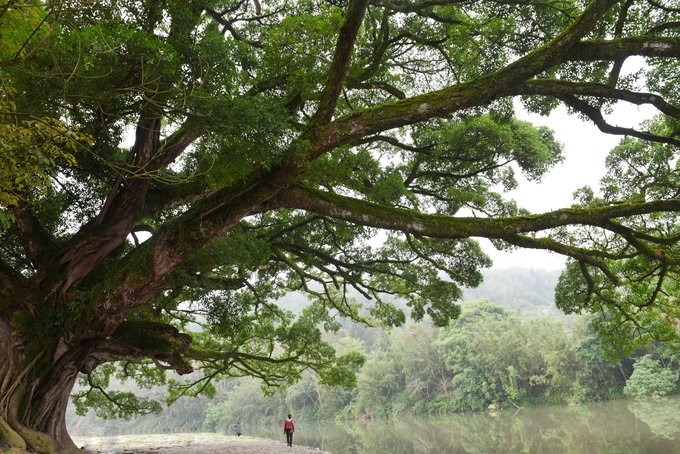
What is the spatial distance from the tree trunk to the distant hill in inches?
4056

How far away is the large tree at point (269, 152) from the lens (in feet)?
13.2

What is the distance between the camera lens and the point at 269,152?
416 cm

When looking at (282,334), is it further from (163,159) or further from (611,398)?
(611,398)

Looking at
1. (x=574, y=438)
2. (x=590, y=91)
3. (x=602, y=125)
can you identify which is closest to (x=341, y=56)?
(x=590, y=91)

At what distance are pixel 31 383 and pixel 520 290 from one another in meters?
129

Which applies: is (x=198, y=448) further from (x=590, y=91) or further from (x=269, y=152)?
(x=590, y=91)

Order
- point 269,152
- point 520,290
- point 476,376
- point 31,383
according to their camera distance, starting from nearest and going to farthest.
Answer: point 269,152
point 31,383
point 476,376
point 520,290

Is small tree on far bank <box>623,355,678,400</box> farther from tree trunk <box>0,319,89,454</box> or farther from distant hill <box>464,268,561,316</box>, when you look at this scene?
distant hill <box>464,268,561,316</box>

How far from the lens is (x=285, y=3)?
7359 mm

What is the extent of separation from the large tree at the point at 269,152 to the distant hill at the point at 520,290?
100 m

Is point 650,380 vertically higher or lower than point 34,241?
lower

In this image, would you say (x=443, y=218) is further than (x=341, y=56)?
Yes

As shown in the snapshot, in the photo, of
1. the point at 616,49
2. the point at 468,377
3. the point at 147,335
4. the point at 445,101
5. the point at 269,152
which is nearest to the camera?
the point at 269,152

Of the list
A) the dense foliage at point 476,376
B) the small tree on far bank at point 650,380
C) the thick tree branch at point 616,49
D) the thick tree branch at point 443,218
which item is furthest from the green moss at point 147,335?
the small tree on far bank at point 650,380
